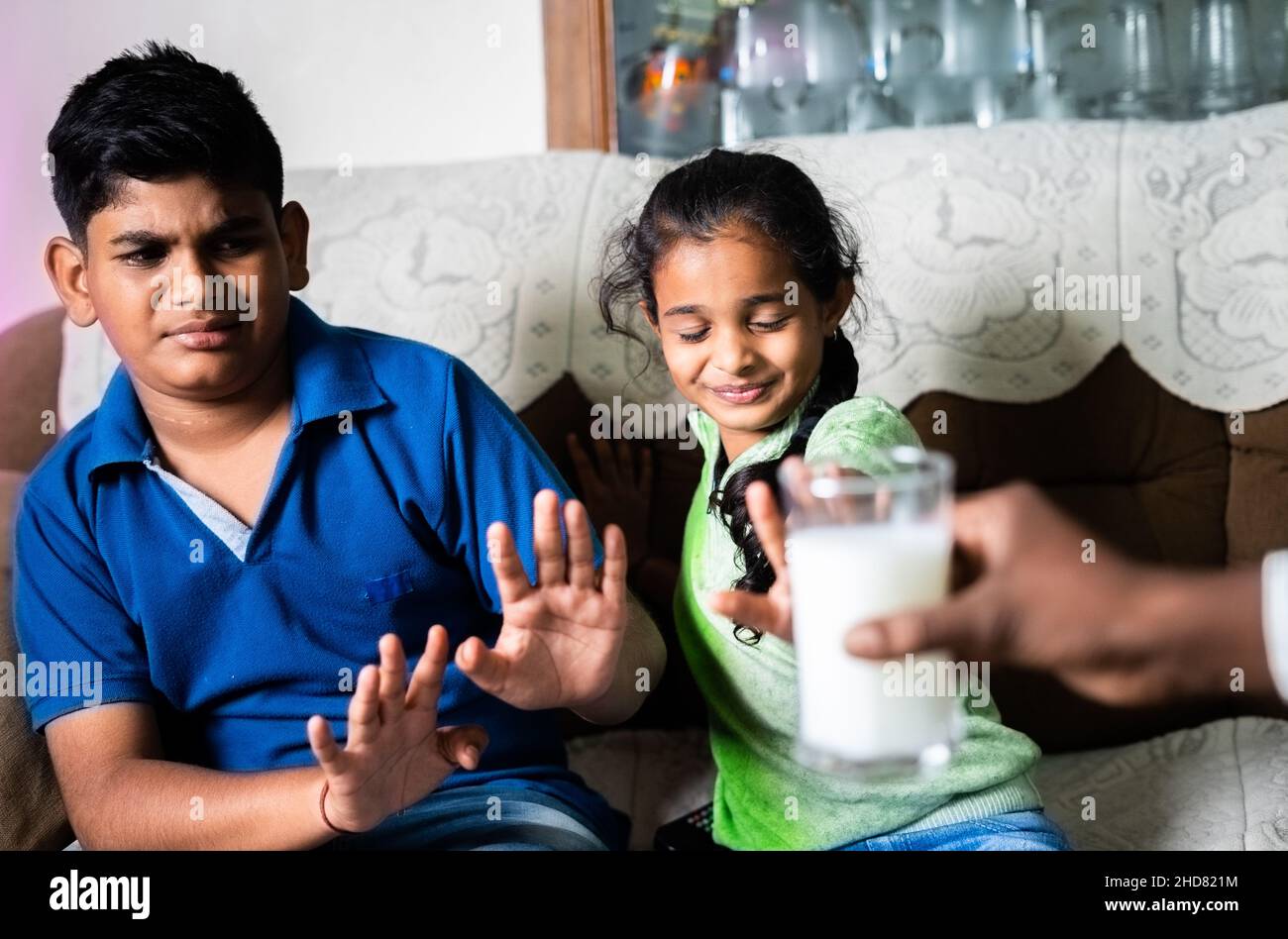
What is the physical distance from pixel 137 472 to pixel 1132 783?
977mm

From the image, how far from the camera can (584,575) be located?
3.01ft

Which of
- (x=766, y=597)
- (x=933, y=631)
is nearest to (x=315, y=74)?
(x=766, y=597)

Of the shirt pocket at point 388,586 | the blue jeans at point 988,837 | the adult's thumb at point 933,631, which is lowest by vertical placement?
the blue jeans at point 988,837

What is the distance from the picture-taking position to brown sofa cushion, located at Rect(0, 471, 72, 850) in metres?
1.12

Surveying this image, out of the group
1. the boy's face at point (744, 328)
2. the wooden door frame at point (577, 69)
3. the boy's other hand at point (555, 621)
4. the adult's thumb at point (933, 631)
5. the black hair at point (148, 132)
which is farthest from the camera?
the wooden door frame at point (577, 69)

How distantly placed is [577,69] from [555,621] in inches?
43.7

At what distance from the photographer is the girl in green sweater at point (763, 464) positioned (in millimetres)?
1083

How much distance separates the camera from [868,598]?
72cm

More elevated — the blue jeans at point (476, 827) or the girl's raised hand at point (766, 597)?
the girl's raised hand at point (766, 597)

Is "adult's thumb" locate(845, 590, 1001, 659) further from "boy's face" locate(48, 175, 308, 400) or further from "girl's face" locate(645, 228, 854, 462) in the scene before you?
"boy's face" locate(48, 175, 308, 400)

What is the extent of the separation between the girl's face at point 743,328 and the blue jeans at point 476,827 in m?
0.38

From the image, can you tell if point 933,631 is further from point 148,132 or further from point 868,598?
point 148,132

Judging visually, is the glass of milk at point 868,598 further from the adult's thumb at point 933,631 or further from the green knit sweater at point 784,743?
the green knit sweater at point 784,743

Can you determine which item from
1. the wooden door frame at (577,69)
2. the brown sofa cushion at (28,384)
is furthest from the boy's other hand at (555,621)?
the wooden door frame at (577,69)
